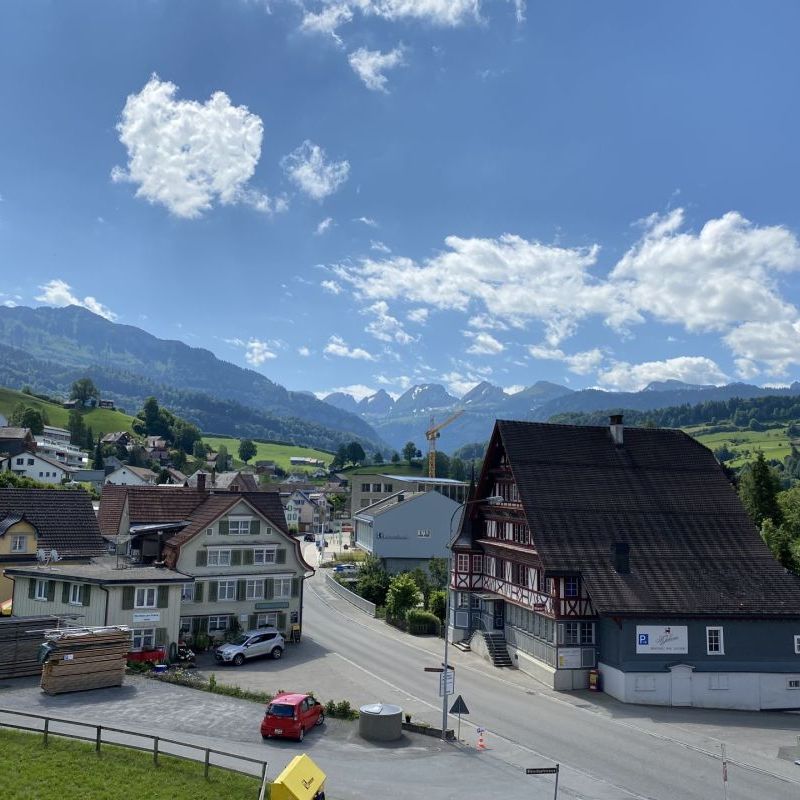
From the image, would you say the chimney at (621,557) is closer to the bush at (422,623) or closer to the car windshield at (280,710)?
the bush at (422,623)

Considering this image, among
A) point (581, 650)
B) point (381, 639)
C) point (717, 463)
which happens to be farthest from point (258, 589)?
point (717, 463)

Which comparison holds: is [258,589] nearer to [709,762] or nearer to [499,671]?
[499,671]

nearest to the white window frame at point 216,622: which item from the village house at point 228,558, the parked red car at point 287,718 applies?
the village house at point 228,558

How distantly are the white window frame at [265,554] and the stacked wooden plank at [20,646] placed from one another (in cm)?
1661

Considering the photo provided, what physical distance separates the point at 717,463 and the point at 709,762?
2564cm

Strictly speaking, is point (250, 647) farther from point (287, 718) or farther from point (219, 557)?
point (287, 718)

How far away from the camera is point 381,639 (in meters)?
53.5

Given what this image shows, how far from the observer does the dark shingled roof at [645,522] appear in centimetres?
4078

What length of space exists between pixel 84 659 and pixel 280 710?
11.2 meters

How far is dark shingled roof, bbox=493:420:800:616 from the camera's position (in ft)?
134

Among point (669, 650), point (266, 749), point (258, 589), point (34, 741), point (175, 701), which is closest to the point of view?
point (34, 741)

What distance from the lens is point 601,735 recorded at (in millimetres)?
32719

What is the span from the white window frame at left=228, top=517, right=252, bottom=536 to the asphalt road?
949 centimetres

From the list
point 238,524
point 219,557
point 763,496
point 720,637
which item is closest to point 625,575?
point 720,637
